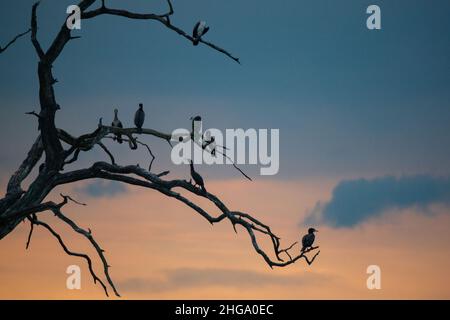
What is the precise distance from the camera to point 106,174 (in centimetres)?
1294

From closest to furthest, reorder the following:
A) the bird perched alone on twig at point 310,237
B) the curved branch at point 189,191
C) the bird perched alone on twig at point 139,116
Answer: the curved branch at point 189,191, the bird perched alone on twig at point 139,116, the bird perched alone on twig at point 310,237

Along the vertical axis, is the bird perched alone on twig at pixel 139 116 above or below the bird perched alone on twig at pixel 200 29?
below

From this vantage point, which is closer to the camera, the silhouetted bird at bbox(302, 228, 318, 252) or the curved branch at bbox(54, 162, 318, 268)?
the curved branch at bbox(54, 162, 318, 268)

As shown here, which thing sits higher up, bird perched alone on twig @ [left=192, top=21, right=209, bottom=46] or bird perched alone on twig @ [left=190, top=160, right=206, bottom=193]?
bird perched alone on twig @ [left=192, top=21, right=209, bottom=46]

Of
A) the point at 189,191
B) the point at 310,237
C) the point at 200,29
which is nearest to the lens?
the point at 189,191

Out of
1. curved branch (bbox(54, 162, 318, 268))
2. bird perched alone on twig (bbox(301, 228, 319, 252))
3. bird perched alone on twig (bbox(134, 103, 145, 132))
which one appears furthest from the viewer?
bird perched alone on twig (bbox(301, 228, 319, 252))

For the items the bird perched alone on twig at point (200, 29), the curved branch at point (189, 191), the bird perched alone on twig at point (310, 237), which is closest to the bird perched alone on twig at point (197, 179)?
the curved branch at point (189, 191)

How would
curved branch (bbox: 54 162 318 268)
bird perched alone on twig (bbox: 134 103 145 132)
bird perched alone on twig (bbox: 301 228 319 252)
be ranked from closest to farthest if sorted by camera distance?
curved branch (bbox: 54 162 318 268), bird perched alone on twig (bbox: 134 103 145 132), bird perched alone on twig (bbox: 301 228 319 252)

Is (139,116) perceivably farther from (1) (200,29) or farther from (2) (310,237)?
(2) (310,237)

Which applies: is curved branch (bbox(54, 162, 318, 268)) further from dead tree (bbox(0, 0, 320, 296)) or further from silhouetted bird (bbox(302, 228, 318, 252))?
silhouetted bird (bbox(302, 228, 318, 252))

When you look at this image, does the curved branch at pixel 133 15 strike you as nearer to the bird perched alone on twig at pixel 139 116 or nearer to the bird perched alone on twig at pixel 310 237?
the bird perched alone on twig at pixel 139 116

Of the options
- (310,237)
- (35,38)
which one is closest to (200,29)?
(35,38)

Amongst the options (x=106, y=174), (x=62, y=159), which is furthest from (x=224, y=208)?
(x=62, y=159)

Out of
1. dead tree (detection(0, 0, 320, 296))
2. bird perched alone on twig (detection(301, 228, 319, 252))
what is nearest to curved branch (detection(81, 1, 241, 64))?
dead tree (detection(0, 0, 320, 296))
